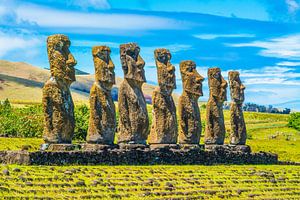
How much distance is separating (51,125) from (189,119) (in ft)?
31.7

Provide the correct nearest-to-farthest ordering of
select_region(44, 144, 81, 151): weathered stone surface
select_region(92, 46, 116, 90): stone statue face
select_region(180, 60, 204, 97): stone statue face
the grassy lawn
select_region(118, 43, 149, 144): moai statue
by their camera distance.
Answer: the grassy lawn
select_region(44, 144, 81, 151): weathered stone surface
select_region(92, 46, 116, 90): stone statue face
select_region(118, 43, 149, 144): moai statue
select_region(180, 60, 204, 97): stone statue face

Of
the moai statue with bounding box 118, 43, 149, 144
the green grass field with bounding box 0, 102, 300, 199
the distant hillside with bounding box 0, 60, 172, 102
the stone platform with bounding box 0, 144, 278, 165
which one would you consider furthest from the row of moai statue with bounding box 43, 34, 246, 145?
the distant hillside with bounding box 0, 60, 172, 102

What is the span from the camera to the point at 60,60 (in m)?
30.3

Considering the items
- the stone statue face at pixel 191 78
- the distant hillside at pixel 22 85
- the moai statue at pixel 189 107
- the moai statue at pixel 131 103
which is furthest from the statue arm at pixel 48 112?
the distant hillside at pixel 22 85

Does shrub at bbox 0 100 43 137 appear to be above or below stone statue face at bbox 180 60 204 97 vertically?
below

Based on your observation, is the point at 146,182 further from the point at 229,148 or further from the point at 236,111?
the point at 236,111

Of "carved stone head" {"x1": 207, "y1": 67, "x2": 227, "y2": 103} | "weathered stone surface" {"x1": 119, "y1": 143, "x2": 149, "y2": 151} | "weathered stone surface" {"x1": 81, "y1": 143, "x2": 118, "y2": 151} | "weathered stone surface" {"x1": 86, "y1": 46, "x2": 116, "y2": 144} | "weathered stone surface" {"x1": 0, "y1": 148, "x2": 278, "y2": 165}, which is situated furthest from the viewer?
"carved stone head" {"x1": 207, "y1": 67, "x2": 227, "y2": 103}

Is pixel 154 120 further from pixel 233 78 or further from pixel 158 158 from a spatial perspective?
pixel 233 78

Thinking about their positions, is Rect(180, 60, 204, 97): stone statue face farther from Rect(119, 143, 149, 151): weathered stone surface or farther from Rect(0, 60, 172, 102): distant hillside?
Rect(0, 60, 172, 102): distant hillside

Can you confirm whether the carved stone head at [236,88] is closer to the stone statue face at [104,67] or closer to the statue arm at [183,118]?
the statue arm at [183,118]

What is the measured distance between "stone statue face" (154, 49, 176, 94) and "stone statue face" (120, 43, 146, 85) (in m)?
2.01

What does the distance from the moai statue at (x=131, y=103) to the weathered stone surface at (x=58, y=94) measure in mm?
3753

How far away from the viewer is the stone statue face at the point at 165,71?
36.0m

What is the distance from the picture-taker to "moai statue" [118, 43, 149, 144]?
33.6 metres
